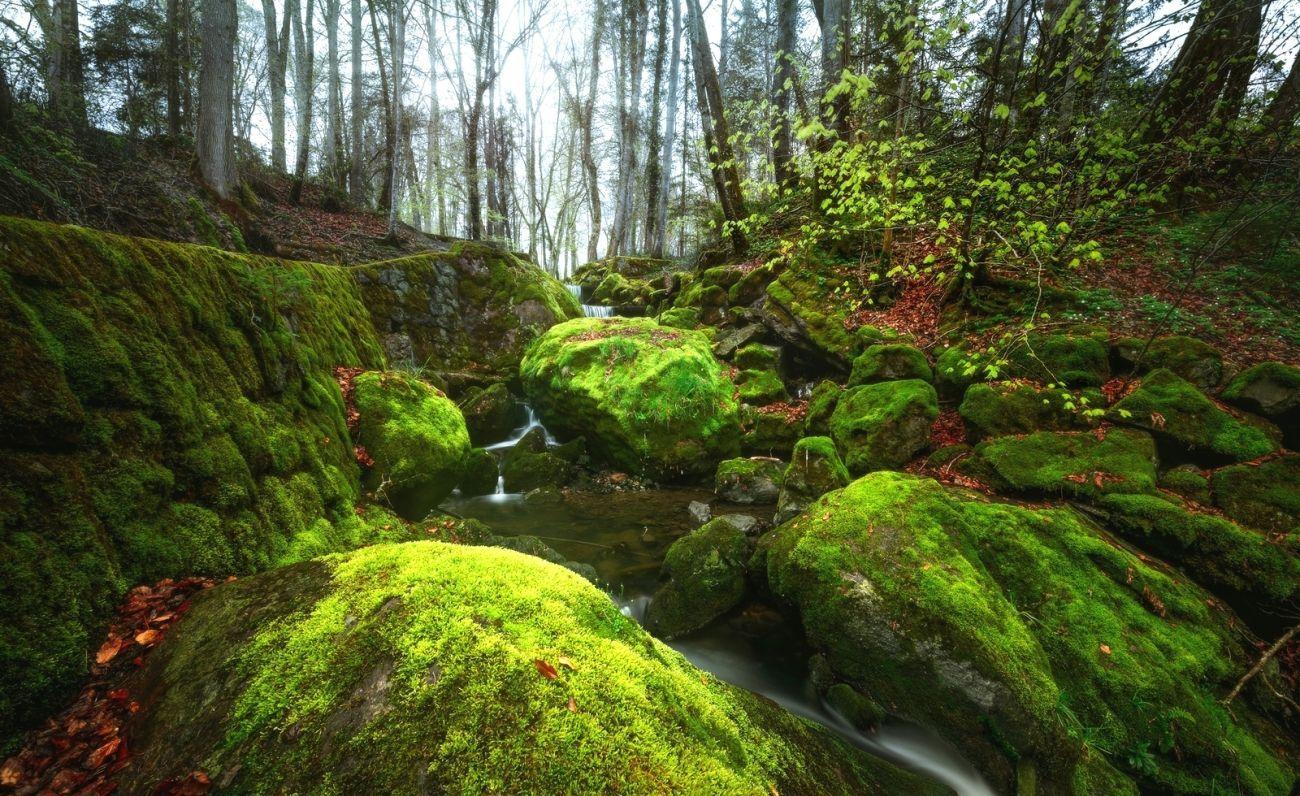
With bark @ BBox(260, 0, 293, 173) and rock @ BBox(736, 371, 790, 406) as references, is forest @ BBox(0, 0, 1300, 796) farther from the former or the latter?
bark @ BBox(260, 0, 293, 173)

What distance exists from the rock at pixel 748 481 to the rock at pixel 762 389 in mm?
1922

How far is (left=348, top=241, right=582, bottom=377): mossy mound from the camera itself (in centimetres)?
838

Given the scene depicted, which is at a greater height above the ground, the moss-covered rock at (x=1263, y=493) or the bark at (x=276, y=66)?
the bark at (x=276, y=66)

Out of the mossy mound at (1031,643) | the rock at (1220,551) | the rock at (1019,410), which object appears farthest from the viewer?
the rock at (1019,410)

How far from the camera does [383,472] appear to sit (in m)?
4.43

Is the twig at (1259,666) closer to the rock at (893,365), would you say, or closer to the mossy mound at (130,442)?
the rock at (893,365)

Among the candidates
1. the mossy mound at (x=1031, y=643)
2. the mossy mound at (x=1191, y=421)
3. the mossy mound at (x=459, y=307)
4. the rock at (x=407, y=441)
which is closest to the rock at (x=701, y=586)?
the mossy mound at (x=1031, y=643)

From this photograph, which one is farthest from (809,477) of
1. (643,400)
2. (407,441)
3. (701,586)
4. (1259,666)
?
(407,441)

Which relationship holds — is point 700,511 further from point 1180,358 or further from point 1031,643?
point 1180,358

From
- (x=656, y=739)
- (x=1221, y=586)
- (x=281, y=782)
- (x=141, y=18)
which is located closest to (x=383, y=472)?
(x=281, y=782)

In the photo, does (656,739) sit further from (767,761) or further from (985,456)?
(985,456)

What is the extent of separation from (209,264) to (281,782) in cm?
376

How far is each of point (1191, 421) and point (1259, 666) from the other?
2.73 m

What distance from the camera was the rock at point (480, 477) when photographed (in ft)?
23.3
